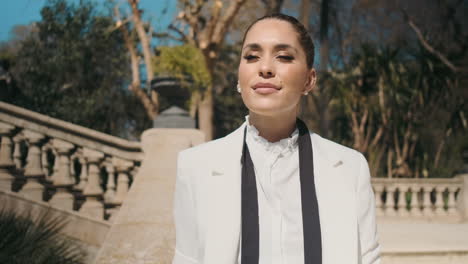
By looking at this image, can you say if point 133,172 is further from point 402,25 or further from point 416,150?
point 402,25

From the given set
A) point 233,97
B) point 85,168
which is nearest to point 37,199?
point 85,168

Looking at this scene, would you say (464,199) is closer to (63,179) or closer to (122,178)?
(122,178)

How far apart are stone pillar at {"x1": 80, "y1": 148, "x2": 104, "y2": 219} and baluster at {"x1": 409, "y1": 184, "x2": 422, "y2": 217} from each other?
24.4 ft

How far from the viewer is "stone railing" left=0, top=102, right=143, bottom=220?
201 inches

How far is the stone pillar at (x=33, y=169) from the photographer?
4913 mm

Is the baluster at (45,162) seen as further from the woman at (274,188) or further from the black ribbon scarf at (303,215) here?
the black ribbon scarf at (303,215)

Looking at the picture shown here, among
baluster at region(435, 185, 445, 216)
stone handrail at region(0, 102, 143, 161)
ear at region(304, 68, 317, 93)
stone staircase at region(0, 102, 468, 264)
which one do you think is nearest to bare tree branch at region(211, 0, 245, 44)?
stone staircase at region(0, 102, 468, 264)

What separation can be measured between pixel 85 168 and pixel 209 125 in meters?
5.82

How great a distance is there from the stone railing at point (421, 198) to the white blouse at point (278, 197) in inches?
349

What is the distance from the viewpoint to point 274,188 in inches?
63.0

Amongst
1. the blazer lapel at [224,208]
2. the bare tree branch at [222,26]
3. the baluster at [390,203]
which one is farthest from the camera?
the bare tree branch at [222,26]

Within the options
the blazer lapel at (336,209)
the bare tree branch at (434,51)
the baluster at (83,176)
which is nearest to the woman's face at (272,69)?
the blazer lapel at (336,209)

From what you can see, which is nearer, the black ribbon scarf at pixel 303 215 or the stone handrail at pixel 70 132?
the black ribbon scarf at pixel 303 215

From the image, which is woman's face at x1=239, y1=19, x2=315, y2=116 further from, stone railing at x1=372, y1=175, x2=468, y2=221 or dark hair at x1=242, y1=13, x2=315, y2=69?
stone railing at x1=372, y1=175, x2=468, y2=221
